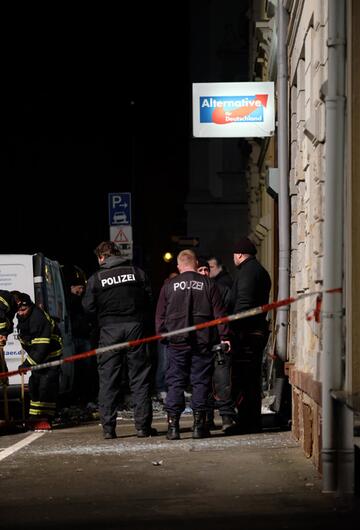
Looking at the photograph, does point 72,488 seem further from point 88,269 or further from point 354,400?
point 88,269

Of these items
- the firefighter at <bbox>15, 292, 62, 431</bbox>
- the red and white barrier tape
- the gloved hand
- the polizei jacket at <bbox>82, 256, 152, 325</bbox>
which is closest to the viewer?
the red and white barrier tape

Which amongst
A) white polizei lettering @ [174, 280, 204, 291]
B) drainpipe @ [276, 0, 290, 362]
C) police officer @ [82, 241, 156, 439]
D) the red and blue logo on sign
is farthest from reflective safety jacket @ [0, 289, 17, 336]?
the red and blue logo on sign

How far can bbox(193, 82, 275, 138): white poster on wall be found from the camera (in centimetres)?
1762

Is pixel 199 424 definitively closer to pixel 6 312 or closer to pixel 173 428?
pixel 173 428

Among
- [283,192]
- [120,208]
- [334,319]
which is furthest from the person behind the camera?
[120,208]

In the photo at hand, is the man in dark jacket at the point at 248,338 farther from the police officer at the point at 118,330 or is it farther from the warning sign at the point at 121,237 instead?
the warning sign at the point at 121,237

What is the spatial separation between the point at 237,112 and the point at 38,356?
5.80m

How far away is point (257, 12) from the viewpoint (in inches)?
977

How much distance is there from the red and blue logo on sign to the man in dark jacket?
5286 millimetres

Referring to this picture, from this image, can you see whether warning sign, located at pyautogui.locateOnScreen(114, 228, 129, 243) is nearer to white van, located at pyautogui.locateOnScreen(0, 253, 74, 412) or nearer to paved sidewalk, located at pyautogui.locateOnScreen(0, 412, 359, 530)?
white van, located at pyautogui.locateOnScreen(0, 253, 74, 412)

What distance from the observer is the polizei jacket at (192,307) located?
11.8m

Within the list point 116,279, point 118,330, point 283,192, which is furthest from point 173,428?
point 283,192

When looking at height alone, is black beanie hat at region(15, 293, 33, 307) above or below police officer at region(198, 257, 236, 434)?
above

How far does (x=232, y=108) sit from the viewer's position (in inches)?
702
